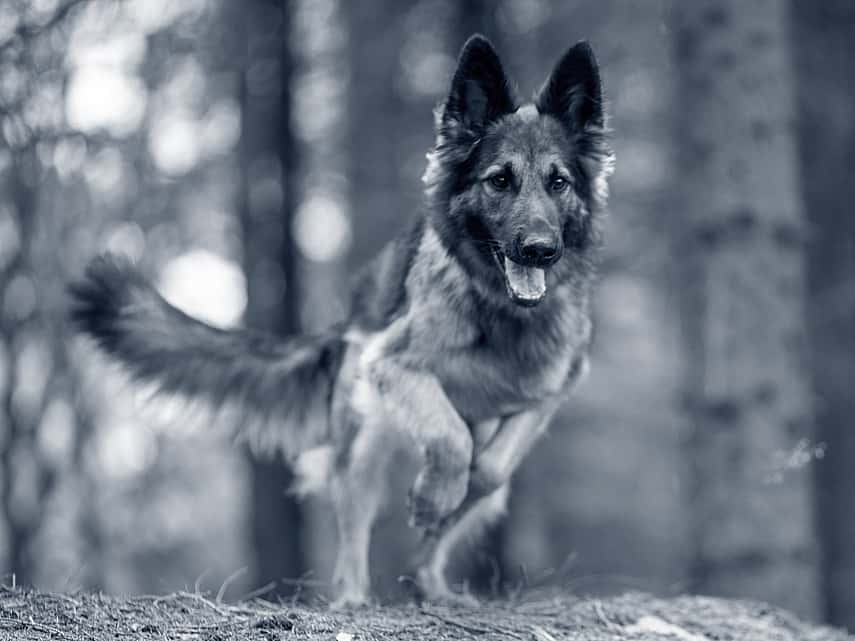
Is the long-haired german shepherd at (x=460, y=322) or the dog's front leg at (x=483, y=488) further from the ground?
the long-haired german shepherd at (x=460, y=322)

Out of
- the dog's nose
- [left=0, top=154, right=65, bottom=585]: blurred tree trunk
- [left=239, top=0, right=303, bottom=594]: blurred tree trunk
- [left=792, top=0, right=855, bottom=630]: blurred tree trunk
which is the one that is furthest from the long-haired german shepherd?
[left=792, top=0, right=855, bottom=630]: blurred tree trunk

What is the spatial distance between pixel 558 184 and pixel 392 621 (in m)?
2.20

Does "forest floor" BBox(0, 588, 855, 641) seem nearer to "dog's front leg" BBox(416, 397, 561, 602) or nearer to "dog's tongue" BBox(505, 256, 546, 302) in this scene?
"dog's front leg" BBox(416, 397, 561, 602)

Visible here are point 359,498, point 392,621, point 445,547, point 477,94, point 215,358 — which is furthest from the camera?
point 215,358

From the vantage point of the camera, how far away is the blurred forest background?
795 centimetres

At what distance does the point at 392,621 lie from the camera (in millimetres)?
4598

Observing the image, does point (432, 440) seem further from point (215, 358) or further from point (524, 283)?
point (215, 358)

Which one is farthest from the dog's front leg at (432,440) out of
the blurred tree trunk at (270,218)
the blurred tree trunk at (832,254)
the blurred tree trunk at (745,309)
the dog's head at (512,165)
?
the blurred tree trunk at (832,254)

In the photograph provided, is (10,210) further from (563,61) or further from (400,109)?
(563,61)

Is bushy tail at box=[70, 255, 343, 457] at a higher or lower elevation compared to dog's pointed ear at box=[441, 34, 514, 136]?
lower

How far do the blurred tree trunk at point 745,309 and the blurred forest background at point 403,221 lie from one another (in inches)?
0.7

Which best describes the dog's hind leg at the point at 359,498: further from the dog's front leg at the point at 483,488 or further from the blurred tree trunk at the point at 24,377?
the blurred tree trunk at the point at 24,377

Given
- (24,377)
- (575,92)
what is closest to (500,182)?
(575,92)

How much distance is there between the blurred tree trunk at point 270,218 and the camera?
11.5 metres
